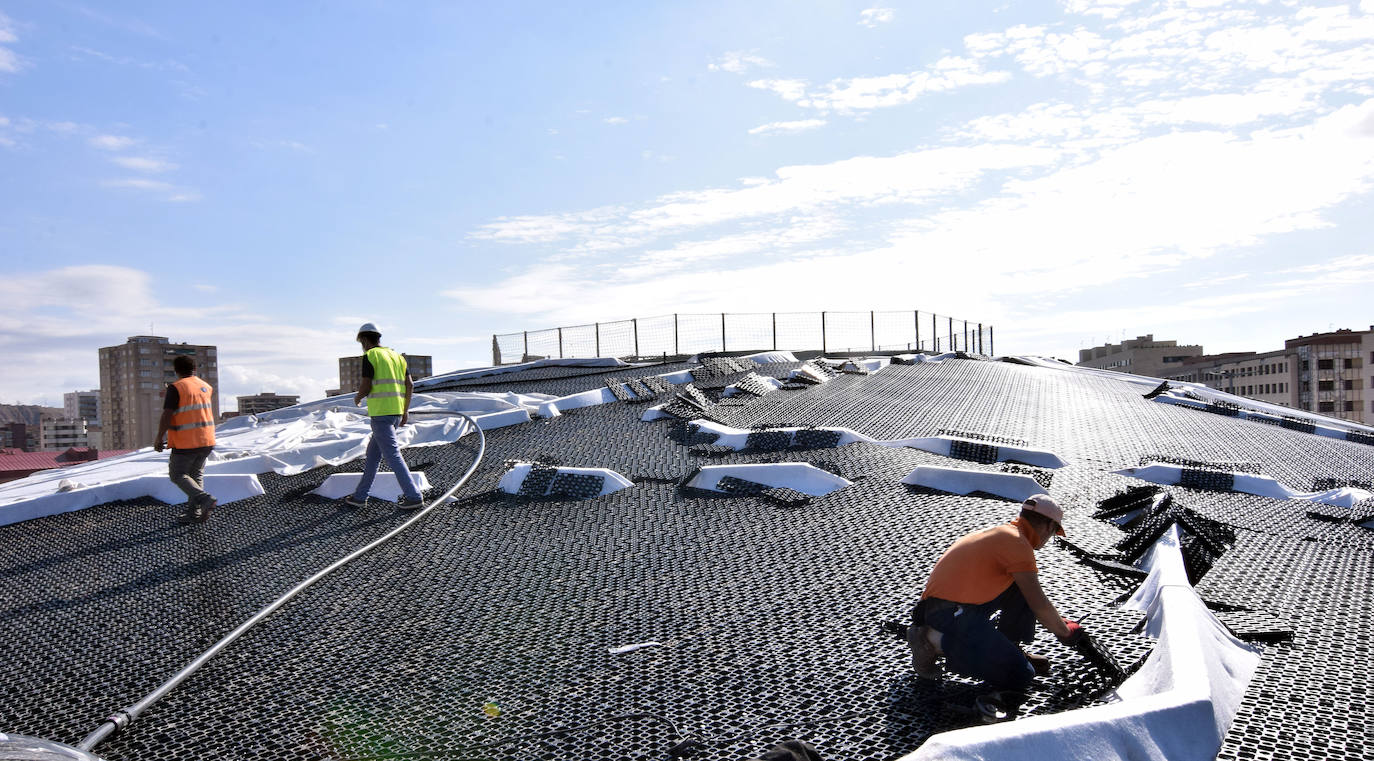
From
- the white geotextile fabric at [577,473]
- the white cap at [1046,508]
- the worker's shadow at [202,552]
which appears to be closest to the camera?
the white cap at [1046,508]

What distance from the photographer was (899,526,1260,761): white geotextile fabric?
6.91ft

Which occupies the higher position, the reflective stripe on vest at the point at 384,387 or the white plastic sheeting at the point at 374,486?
the reflective stripe on vest at the point at 384,387

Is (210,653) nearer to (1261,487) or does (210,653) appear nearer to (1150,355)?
(1261,487)

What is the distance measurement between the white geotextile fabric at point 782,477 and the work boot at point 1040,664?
268 cm

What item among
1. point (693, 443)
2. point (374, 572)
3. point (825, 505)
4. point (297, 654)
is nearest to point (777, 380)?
point (693, 443)

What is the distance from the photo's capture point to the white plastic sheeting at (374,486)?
6.54 meters

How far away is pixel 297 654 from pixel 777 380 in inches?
306

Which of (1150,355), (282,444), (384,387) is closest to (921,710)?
(384,387)

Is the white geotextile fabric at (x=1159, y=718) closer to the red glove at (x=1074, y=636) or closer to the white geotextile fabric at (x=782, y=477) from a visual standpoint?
the red glove at (x=1074, y=636)

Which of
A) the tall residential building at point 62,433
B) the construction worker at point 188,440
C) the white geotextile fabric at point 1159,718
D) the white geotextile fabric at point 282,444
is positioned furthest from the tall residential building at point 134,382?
the white geotextile fabric at point 1159,718

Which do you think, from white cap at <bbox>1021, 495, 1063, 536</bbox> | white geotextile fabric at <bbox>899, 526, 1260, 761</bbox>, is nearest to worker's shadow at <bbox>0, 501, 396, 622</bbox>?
white geotextile fabric at <bbox>899, 526, 1260, 761</bbox>

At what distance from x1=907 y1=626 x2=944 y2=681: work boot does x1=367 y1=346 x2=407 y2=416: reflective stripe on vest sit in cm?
448

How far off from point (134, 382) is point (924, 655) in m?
108

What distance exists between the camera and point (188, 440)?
20.4 feet
